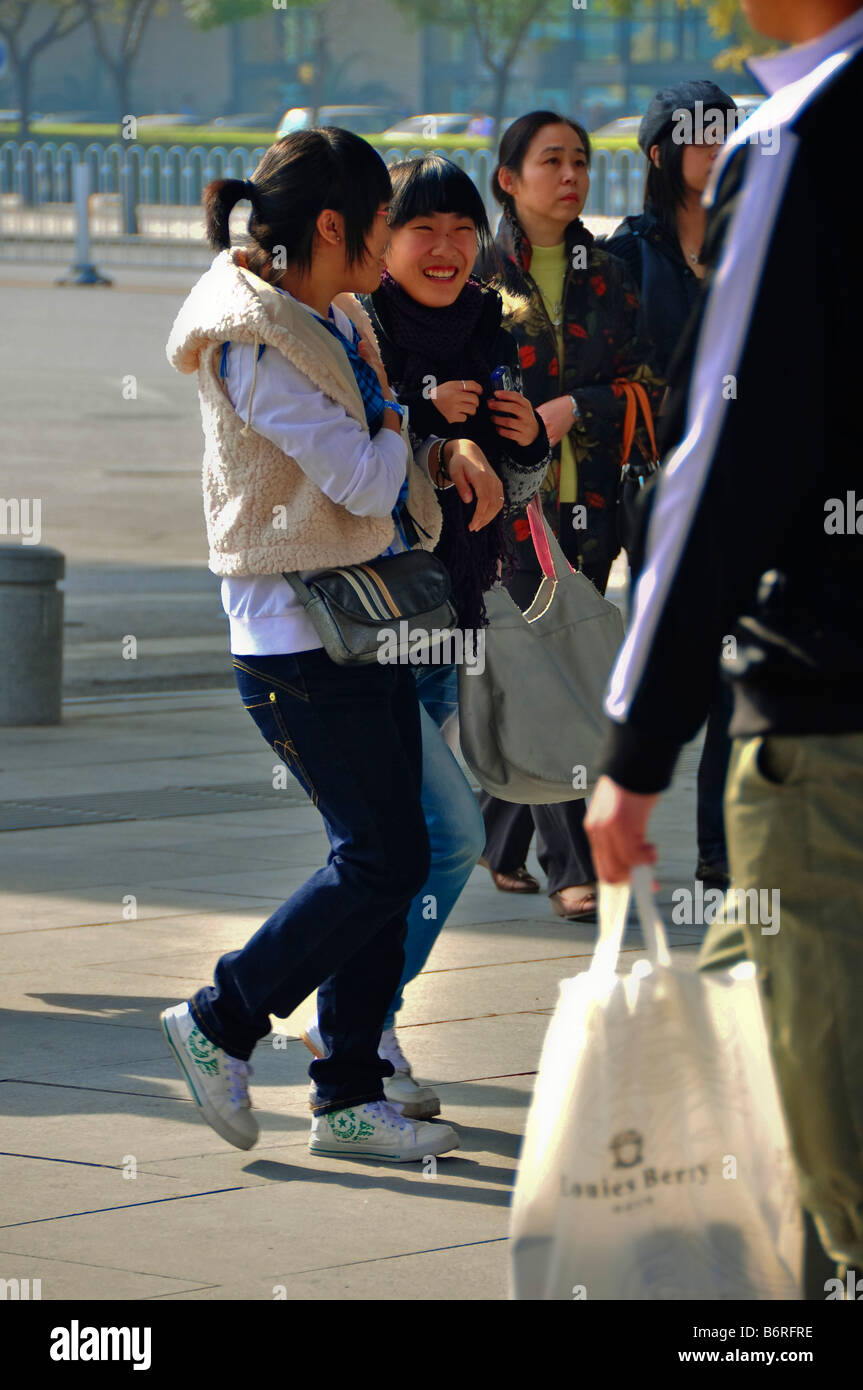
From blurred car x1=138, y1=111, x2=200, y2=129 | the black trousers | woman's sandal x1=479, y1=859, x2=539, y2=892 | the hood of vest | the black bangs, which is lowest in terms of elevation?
woman's sandal x1=479, y1=859, x2=539, y2=892

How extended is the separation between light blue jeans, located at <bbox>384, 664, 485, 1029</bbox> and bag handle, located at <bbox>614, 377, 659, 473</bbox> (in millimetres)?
1709

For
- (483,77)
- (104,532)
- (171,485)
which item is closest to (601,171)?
(171,485)

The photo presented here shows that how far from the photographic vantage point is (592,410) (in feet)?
19.9

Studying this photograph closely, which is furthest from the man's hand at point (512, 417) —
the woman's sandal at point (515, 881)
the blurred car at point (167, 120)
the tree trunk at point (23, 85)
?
the blurred car at point (167, 120)

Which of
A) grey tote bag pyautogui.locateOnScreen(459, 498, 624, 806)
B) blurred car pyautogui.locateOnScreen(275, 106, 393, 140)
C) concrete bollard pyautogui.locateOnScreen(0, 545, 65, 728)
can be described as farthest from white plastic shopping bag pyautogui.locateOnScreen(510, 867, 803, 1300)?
blurred car pyautogui.locateOnScreen(275, 106, 393, 140)

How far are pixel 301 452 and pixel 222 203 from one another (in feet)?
1.92

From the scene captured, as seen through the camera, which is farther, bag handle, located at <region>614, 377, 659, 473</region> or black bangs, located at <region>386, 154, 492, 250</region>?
bag handle, located at <region>614, 377, 659, 473</region>

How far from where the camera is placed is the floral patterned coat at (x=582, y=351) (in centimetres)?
608

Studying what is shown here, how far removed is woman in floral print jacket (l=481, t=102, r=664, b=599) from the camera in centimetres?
604

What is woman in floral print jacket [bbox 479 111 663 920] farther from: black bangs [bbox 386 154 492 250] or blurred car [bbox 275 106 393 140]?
blurred car [bbox 275 106 393 140]

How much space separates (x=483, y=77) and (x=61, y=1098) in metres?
71.6

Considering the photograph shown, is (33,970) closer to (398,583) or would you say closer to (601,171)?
(398,583)

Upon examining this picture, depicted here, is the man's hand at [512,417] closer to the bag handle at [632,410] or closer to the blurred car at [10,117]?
the bag handle at [632,410]

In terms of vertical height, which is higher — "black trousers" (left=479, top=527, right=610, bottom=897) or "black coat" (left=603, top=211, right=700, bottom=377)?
"black coat" (left=603, top=211, right=700, bottom=377)
